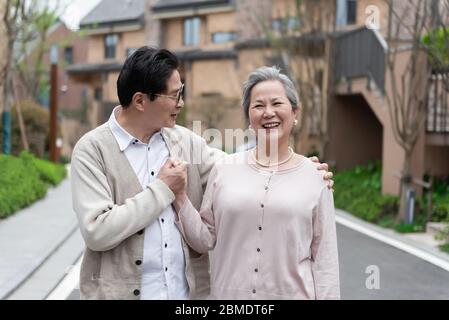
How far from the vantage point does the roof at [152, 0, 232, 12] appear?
113 ft

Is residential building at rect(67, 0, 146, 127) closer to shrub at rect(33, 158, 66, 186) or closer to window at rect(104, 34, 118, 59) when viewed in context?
window at rect(104, 34, 118, 59)

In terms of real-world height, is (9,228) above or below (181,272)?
below

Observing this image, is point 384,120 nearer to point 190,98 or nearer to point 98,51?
point 190,98

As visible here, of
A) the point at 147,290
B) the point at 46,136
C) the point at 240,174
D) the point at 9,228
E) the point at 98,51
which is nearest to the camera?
the point at 147,290

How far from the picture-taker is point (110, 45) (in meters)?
40.8

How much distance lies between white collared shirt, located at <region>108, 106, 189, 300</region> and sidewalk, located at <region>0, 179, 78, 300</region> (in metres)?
4.53

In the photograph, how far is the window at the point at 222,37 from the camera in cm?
3400

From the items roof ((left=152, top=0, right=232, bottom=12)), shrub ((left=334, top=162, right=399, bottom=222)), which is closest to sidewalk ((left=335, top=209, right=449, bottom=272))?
shrub ((left=334, top=162, right=399, bottom=222))

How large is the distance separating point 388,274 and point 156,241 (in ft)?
19.7

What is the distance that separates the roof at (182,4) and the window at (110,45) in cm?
454

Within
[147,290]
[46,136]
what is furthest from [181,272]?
[46,136]

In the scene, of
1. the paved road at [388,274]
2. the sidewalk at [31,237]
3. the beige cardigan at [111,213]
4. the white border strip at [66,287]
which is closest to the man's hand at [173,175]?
the beige cardigan at [111,213]

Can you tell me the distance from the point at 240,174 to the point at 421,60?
10589 millimetres
